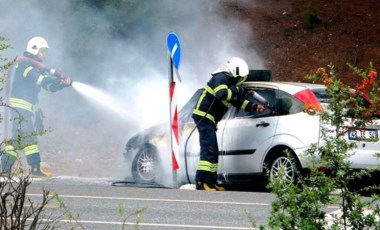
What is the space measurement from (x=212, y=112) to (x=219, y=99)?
347mm

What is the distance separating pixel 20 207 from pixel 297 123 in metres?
7.88

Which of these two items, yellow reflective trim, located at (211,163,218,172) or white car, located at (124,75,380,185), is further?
yellow reflective trim, located at (211,163,218,172)

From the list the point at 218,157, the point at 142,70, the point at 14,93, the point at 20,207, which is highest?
the point at 142,70

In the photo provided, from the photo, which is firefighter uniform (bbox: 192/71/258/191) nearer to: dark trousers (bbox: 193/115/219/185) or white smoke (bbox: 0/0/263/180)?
dark trousers (bbox: 193/115/219/185)

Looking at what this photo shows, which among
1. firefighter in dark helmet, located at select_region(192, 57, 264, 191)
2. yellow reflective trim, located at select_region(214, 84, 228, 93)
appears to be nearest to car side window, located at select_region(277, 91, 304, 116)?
firefighter in dark helmet, located at select_region(192, 57, 264, 191)

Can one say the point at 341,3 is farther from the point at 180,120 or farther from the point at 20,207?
the point at 20,207

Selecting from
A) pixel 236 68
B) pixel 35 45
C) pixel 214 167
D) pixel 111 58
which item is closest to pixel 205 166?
pixel 214 167

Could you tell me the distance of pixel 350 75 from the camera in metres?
21.0

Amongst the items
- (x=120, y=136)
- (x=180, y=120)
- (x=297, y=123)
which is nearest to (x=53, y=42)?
(x=120, y=136)

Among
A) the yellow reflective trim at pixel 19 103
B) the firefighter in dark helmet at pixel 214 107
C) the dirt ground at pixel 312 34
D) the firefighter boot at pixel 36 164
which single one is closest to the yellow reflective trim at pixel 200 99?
the firefighter in dark helmet at pixel 214 107

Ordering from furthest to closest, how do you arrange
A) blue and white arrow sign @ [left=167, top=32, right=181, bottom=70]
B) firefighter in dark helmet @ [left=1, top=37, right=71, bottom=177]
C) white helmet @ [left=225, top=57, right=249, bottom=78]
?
1. firefighter in dark helmet @ [left=1, top=37, right=71, bottom=177]
2. blue and white arrow sign @ [left=167, top=32, right=181, bottom=70]
3. white helmet @ [left=225, top=57, right=249, bottom=78]

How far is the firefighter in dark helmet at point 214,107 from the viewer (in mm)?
13867

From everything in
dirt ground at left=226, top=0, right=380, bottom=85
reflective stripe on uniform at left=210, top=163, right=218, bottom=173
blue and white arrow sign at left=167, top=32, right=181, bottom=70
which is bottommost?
reflective stripe on uniform at left=210, top=163, right=218, bottom=173

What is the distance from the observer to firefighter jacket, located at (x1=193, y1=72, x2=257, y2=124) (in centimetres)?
1382
